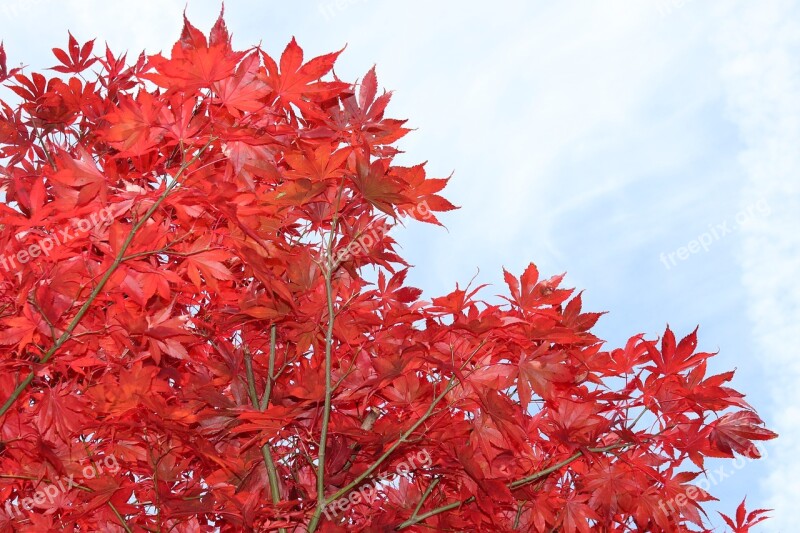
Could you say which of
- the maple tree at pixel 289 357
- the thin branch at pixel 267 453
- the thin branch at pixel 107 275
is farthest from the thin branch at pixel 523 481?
the thin branch at pixel 107 275

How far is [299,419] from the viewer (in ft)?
7.55

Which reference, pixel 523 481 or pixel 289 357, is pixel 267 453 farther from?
pixel 523 481

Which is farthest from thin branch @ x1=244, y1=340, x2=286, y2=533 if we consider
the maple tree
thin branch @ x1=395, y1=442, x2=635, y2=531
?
thin branch @ x1=395, y1=442, x2=635, y2=531

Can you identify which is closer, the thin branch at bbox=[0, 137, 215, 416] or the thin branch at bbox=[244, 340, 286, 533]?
the thin branch at bbox=[0, 137, 215, 416]

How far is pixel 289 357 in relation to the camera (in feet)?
8.02

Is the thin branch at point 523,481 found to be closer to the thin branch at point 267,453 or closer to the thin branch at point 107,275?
the thin branch at point 267,453

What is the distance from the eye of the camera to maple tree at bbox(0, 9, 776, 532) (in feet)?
7.02

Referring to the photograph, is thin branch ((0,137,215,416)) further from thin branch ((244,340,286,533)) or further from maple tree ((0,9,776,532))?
thin branch ((244,340,286,533))

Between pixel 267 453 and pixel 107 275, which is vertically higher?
pixel 107 275

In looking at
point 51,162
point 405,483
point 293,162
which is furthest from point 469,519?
point 51,162

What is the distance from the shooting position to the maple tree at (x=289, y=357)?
2.14m

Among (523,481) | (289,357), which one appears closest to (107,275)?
(289,357)

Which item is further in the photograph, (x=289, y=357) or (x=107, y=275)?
(x=289, y=357)

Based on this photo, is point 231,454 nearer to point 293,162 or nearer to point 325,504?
point 325,504
